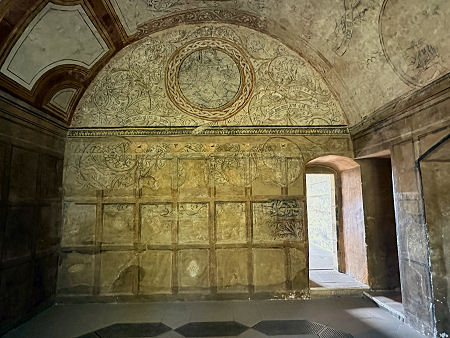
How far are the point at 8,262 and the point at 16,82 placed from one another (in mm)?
2539

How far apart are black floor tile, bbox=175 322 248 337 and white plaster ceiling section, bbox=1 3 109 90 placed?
424 centimetres

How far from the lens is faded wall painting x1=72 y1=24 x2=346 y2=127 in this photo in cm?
529

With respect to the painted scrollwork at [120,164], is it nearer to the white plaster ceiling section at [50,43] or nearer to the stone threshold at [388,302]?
the white plaster ceiling section at [50,43]

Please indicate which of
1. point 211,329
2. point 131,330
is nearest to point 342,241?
point 211,329

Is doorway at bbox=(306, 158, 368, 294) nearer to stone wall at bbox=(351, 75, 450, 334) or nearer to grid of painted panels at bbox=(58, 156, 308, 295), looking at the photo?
grid of painted panels at bbox=(58, 156, 308, 295)

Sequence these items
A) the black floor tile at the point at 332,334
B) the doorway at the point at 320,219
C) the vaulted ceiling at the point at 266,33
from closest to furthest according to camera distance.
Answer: the vaulted ceiling at the point at 266,33
the black floor tile at the point at 332,334
the doorway at the point at 320,219

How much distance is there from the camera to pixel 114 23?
15.0ft

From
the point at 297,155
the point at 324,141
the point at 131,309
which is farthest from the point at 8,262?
the point at 324,141

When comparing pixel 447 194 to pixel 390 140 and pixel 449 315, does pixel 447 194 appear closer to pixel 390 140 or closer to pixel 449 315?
pixel 390 140

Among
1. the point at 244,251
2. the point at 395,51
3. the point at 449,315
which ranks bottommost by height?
the point at 449,315

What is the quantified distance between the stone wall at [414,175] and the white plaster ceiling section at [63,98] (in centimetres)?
542

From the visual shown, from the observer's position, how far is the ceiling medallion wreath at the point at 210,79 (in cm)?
532

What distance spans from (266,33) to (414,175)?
3.65 m

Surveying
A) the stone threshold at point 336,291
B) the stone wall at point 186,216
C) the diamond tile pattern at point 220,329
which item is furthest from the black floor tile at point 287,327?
the stone threshold at point 336,291
